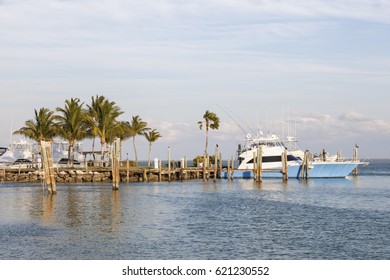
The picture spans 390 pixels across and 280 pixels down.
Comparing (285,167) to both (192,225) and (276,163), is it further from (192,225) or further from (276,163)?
(192,225)

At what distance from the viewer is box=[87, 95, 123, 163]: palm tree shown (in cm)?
8031

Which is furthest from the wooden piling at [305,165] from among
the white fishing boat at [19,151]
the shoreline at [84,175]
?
the white fishing boat at [19,151]

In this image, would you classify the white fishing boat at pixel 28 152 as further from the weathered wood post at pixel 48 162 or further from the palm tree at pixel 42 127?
the weathered wood post at pixel 48 162

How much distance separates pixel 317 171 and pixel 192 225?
45919 mm

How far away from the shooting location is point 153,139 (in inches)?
3890

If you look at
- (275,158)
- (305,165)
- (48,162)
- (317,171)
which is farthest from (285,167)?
(48,162)

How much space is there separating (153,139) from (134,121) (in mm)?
4822

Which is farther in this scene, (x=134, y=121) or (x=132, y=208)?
(x=134, y=121)

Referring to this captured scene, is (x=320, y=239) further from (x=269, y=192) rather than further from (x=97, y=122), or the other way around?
(x=97, y=122)

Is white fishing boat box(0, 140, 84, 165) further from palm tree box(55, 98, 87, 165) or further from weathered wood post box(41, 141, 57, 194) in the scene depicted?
weathered wood post box(41, 141, 57, 194)

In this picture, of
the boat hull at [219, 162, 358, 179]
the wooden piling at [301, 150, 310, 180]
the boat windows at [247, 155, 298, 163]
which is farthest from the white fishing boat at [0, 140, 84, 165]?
the wooden piling at [301, 150, 310, 180]

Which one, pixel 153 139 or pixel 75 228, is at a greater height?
pixel 153 139
